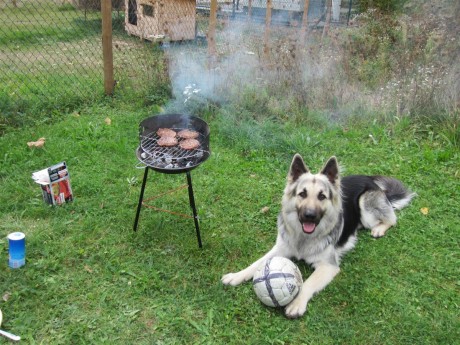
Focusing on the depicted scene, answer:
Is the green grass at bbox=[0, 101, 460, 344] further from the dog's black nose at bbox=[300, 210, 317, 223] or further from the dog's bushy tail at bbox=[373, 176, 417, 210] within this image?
the dog's black nose at bbox=[300, 210, 317, 223]

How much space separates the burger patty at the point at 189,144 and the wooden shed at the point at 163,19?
217 inches

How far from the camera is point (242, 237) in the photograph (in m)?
4.01

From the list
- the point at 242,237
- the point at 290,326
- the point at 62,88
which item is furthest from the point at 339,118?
the point at 62,88

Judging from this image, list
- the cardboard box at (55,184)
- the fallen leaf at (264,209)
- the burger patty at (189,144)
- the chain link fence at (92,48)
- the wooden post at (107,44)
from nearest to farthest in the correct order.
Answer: the burger patty at (189,144)
the cardboard box at (55,184)
the fallen leaf at (264,209)
the wooden post at (107,44)
the chain link fence at (92,48)

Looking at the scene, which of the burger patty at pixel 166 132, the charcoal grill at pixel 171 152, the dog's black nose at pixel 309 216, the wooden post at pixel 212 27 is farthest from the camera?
the wooden post at pixel 212 27

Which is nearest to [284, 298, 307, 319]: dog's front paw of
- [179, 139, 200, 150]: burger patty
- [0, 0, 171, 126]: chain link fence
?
[179, 139, 200, 150]: burger patty

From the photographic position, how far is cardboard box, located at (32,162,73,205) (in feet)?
13.4

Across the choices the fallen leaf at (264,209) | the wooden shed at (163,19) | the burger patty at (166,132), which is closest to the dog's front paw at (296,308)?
the fallen leaf at (264,209)

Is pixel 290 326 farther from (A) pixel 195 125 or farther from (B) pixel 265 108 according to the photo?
(B) pixel 265 108

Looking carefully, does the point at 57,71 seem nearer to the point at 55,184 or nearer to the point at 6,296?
the point at 55,184

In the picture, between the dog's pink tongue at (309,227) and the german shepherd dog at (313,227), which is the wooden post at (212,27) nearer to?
the german shepherd dog at (313,227)

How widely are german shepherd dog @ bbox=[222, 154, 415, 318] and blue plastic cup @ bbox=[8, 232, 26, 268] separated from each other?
5.76 feet

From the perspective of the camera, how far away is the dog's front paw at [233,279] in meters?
3.40

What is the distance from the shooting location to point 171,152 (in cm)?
361
